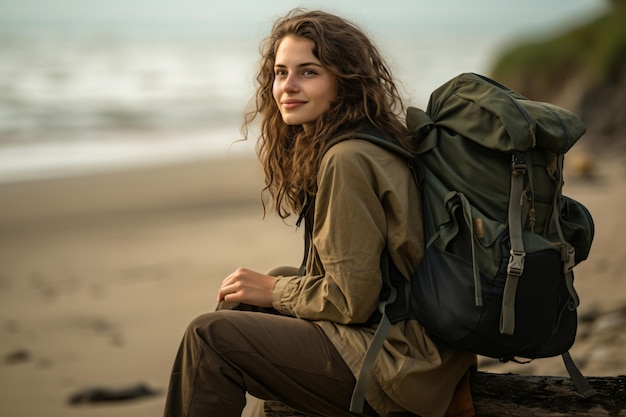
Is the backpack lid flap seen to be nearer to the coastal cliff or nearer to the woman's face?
the woman's face

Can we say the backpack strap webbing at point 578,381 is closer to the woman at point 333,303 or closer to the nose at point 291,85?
the woman at point 333,303

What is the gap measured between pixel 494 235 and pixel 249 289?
0.92 m

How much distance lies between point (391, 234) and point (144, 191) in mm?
9142

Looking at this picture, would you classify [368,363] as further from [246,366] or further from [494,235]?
[494,235]

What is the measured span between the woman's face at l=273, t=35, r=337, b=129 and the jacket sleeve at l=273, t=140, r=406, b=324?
331 millimetres

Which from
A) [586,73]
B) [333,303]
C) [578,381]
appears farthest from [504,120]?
[586,73]

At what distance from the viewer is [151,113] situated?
66.3 ft

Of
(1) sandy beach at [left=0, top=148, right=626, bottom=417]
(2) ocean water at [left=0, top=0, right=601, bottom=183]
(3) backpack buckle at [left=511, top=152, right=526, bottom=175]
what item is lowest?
(1) sandy beach at [left=0, top=148, right=626, bottom=417]

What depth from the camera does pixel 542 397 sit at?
3.42m

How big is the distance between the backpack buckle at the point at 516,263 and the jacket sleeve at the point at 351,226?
42cm

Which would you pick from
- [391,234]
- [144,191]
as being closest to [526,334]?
[391,234]

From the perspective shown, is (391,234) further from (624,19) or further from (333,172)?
(624,19)

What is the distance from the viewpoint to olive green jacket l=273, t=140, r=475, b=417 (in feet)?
9.75

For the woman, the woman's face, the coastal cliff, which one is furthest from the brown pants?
the coastal cliff
